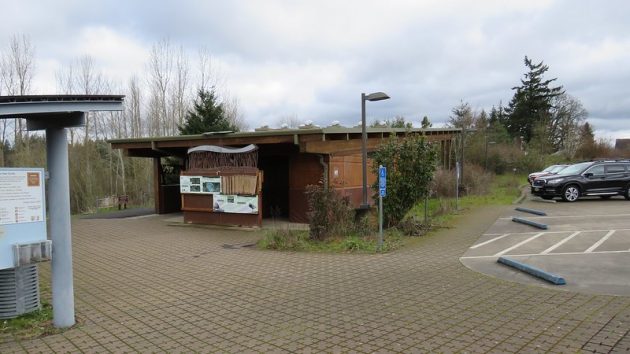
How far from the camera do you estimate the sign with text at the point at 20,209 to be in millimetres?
4914

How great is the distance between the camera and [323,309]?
5.91 meters

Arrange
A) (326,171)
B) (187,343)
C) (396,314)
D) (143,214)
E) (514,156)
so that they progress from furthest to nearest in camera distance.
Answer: (514,156) → (143,214) → (326,171) → (396,314) → (187,343)

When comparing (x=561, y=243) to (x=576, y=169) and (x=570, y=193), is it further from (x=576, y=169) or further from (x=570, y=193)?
(x=576, y=169)

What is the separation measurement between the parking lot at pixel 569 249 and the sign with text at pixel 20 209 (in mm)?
6517

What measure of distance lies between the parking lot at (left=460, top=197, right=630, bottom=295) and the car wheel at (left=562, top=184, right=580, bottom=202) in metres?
3.60

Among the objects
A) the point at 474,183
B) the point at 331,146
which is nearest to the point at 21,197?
the point at 331,146

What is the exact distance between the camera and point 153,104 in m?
38.4

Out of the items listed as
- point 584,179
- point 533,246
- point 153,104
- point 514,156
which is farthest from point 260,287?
point 514,156

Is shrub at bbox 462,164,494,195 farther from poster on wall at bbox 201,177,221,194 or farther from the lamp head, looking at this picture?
poster on wall at bbox 201,177,221,194

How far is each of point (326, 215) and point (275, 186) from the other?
26.0ft

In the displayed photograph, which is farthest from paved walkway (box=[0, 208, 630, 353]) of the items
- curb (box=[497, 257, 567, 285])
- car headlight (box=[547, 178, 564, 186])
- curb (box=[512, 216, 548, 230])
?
car headlight (box=[547, 178, 564, 186])

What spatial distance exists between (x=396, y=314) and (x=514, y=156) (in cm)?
3943

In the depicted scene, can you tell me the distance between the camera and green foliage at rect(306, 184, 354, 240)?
11281mm

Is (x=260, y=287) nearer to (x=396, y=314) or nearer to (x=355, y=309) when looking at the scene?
(x=355, y=309)
